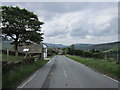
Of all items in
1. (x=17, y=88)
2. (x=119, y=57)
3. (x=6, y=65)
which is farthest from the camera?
(x=119, y=57)

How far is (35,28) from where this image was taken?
26.3 meters

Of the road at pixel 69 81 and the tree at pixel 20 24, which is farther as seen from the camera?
the tree at pixel 20 24

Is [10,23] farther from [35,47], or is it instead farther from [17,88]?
[35,47]

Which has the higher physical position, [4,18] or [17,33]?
[4,18]

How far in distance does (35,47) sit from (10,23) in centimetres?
3715

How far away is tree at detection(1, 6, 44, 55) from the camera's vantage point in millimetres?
24422

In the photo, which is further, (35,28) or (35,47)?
(35,47)

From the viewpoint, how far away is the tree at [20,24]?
2442 cm

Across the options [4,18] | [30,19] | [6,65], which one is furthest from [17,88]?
[30,19]

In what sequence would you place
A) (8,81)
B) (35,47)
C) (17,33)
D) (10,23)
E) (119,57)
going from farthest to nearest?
(35,47), (17,33), (10,23), (119,57), (8,81)

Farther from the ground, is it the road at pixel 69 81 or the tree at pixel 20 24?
the tree at pixel 20 24

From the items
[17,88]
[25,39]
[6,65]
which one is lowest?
[17,88]

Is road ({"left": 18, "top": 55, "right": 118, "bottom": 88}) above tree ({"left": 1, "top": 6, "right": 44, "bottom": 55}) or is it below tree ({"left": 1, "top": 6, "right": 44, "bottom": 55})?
→ below

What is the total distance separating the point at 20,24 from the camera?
2452 cm
